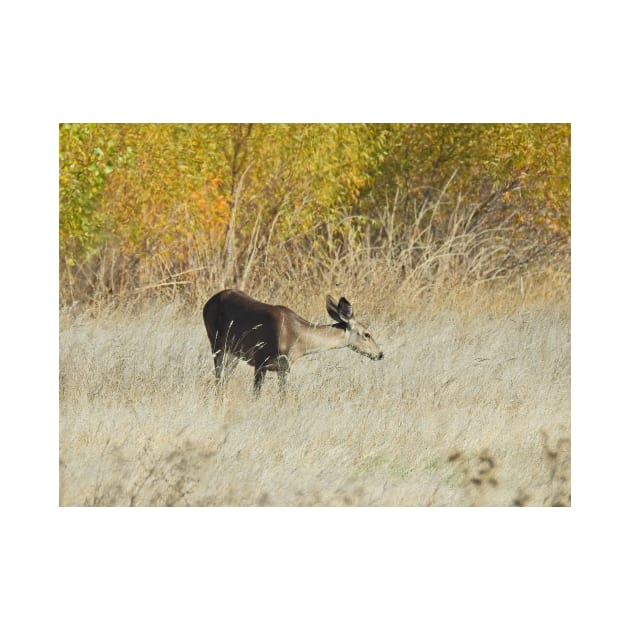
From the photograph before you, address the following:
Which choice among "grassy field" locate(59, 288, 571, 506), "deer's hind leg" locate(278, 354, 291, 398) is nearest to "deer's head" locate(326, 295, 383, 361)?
"grassy field" locate(59, 288, 571, 506)

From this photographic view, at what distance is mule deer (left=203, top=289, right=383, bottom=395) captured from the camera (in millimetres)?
9070

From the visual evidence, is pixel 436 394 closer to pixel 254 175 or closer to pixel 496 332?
pixel 496 332

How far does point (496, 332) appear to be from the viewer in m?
11.0

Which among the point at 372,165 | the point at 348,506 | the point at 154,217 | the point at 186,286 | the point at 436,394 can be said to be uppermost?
the point at 372,165

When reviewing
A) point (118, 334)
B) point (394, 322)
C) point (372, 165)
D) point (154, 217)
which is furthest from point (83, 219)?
point (372, 165)

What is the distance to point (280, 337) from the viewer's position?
9.06m

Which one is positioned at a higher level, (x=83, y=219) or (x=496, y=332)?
(x=83, y=219)

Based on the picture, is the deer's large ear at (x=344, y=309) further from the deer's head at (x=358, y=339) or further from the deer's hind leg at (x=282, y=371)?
the deer's hind leg at (x=282, y=371)

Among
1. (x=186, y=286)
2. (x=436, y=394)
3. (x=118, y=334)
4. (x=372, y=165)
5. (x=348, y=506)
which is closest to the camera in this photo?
(x=348, y=506)

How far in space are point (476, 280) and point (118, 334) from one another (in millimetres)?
4440

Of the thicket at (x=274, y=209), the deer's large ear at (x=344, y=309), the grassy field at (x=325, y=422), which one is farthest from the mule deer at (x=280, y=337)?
the thicket at (x=274, y=209)

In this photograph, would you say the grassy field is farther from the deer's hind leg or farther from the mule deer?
the mule deer

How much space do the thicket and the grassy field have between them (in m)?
1.44

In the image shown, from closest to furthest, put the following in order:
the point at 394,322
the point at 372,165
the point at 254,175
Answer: the point at 394,322
the point at 254,175
the point at 372,165
